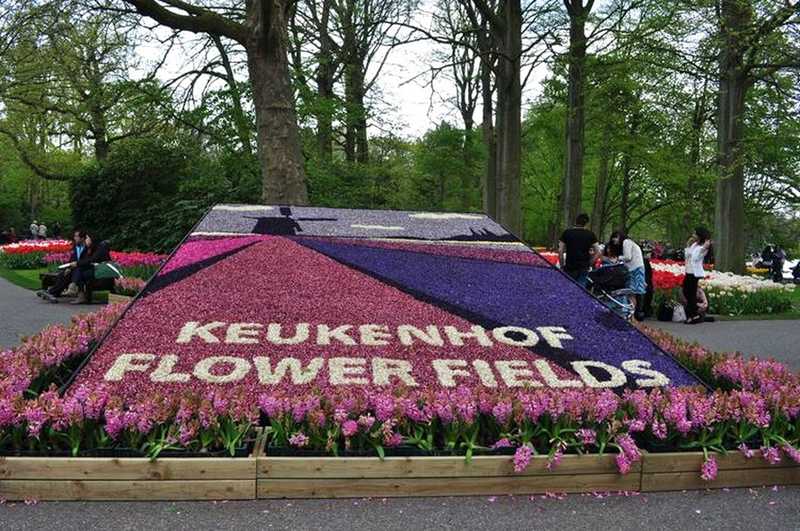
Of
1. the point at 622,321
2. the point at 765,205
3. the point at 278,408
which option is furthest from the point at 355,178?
the point at 765,205

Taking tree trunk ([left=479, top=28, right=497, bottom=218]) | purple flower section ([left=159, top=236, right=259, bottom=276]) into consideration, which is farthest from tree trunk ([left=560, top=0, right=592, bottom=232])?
purple flower section ([left=159, top=236, right=259, bottom=276])

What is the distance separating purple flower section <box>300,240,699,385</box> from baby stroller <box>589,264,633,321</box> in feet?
11.5

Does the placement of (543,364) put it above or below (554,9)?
below

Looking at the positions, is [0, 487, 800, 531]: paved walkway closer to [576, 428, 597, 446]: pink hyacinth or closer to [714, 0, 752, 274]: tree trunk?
[576, 428, 597, 446]: pink hyacinth

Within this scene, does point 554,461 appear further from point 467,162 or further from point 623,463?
point 467,162

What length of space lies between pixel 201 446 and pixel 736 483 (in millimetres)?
3211

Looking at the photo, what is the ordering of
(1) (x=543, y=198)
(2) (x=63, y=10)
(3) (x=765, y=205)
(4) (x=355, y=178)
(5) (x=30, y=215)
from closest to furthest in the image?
(2) (x=63, y=10) → (4) (x=355, y=178) → (3) (x=765, y=205) → (1) (x=543, y=198) → (5) (x=30, y=215)

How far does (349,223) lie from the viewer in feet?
27.6

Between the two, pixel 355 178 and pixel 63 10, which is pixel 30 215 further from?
pixel 63 10

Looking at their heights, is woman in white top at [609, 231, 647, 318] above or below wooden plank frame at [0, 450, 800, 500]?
above

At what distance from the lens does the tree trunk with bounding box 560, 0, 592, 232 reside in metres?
18.9

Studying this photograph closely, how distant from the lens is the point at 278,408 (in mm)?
4078

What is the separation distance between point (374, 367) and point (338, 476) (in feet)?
4.54

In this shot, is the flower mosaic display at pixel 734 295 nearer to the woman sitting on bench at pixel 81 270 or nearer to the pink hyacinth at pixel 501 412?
the woman sitting on bench at pixel 81 270
